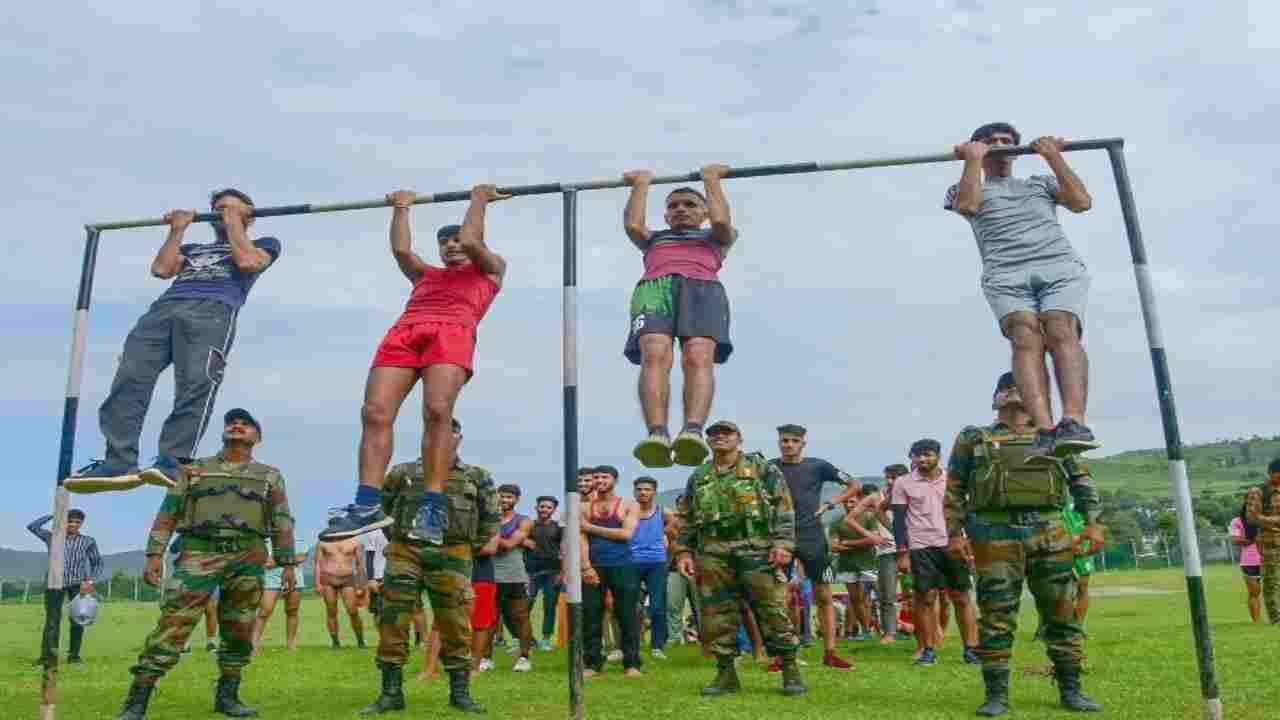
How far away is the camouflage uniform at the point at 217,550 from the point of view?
28.6ft

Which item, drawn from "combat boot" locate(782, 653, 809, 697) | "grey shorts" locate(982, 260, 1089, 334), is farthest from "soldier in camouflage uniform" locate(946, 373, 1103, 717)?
"combat boot" locate(782, 653, 809, 697)

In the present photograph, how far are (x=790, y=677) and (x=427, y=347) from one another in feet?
13.1

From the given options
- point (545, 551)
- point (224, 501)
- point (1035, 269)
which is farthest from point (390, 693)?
point (1035, 269)

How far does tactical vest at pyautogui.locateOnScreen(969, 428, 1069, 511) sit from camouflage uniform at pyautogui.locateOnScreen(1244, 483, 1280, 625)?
→ 323 inches

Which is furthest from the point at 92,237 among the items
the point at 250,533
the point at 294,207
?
the point at 250,533

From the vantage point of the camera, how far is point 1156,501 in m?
103

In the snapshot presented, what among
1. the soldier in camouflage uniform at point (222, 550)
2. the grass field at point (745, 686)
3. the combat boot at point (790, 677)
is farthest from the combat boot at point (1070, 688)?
the soldier in camouflage uniform at point (222, 550)

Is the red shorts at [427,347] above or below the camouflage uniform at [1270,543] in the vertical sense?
above

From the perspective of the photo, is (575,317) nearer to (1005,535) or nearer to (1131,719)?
(1005,535)

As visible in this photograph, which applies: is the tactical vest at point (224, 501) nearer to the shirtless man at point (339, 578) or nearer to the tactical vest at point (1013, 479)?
the tactical vest at point (1013, 479)

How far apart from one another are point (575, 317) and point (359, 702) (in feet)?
12.8

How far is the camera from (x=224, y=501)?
29.2 ft

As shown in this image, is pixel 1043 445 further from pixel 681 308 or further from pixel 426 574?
pixel 426 574

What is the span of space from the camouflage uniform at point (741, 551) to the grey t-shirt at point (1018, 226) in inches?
106
